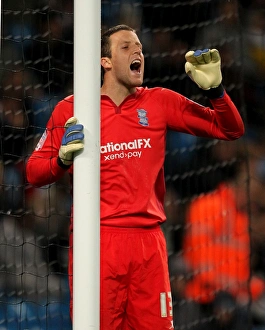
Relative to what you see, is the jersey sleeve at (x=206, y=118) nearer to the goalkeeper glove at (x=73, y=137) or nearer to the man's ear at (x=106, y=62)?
the man's ear at (x=106, y=62)

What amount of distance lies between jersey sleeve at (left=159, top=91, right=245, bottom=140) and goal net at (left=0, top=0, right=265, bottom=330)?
655mm

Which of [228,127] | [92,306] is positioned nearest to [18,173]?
[228,127]

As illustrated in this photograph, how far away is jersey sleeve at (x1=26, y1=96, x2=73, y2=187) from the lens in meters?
2.17

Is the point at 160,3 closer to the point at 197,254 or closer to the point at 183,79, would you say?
the point at 183,79

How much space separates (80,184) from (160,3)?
139 centimetres

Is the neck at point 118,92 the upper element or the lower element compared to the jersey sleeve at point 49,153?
upper

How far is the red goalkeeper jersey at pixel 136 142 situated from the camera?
217 centimetres

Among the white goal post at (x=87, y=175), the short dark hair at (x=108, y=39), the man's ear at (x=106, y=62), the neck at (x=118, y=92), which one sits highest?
the short dark hair at (x=108, y=39)

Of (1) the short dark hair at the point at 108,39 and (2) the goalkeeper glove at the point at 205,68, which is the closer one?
(2) the goalkeeper glove at the point at 205,68

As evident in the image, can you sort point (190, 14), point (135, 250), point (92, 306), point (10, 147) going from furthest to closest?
point (10, 147), point (190, 14), point (135, 250), point (92, 306)

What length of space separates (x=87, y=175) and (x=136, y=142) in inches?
17.3

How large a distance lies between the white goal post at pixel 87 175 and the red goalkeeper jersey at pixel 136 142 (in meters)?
0.29

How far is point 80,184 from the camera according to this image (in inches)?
71.1

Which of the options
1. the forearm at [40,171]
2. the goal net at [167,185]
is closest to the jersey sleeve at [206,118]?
the forearm at [40,171]
